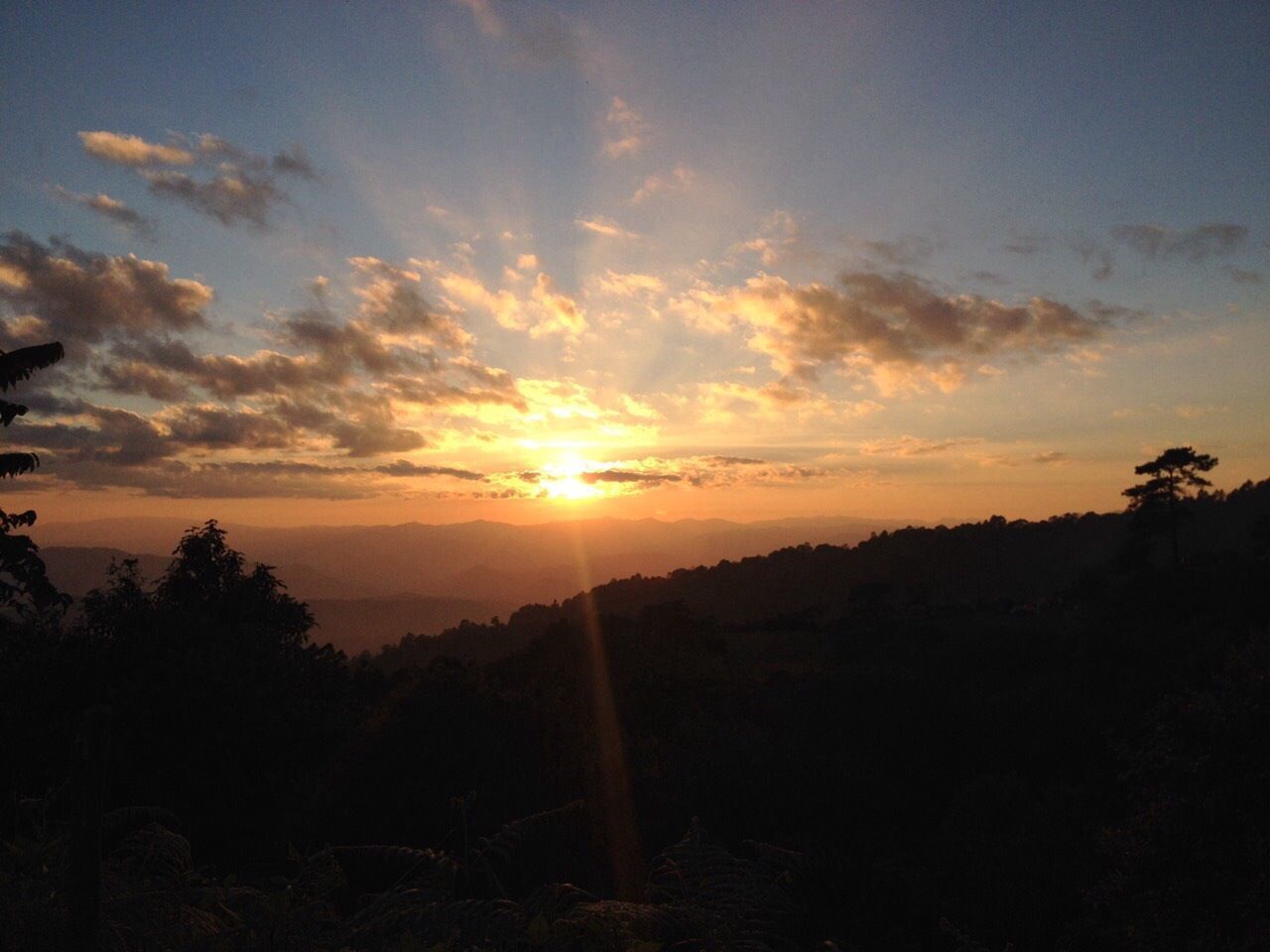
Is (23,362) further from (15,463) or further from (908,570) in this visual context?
(908,570)

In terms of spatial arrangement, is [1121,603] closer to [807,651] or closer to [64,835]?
[807,651]

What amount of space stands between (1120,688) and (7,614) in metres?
28.7

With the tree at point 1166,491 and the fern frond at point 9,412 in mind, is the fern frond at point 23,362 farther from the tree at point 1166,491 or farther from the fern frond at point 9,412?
the tree at point 1166,491

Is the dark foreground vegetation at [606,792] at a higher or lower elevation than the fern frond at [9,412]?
lower

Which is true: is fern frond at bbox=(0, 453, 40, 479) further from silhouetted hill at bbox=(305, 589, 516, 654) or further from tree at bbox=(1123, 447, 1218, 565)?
silhouetted hill at bbox=(305, 589, 516, 654)

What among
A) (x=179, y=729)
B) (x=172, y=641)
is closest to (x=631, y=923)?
(x=179, y=729)

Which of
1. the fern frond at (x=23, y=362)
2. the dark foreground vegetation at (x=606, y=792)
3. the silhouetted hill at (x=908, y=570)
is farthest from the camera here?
the silhouetted hill at (x=908, y=570)

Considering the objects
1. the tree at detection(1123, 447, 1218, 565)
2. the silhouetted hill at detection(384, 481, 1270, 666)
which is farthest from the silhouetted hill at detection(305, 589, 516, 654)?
the tree at detection(1123, 447, 1218, 565)

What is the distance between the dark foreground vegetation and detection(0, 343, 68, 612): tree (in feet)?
2.16

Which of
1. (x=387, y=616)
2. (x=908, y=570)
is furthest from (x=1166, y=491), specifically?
(x=387, y=616)

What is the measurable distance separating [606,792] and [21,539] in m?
13.1

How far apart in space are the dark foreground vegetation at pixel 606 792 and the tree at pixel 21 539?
2.16 feet

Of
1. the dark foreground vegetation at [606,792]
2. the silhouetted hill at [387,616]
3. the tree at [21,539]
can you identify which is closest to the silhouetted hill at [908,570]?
the dark foreground vegetation at [606,792]

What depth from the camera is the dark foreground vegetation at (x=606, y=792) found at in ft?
11.2
